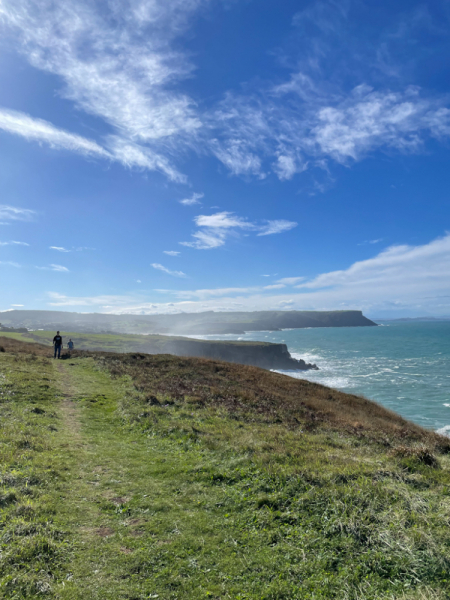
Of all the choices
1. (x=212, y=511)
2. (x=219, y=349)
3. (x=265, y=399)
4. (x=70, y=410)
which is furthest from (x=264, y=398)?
(x=219, y=349)

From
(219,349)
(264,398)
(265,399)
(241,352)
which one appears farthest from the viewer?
(219,349)

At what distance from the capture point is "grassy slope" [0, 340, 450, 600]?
5820mm

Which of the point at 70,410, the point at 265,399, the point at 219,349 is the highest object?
the point at 70,410

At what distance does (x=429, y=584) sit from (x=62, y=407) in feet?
59.3

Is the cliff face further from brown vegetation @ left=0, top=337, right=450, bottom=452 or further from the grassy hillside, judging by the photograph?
brown vegetation @ left=0, top=337, right=450, bottom=452

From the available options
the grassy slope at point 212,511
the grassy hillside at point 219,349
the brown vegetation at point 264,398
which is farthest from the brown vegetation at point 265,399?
the grassy hillside at point 219,349

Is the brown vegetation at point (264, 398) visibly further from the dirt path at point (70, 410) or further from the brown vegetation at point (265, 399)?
the dirt path at point (70, 410)

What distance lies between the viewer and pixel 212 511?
8.39 metres

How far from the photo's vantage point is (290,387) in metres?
28.6

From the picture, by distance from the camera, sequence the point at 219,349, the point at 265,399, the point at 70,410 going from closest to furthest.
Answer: the point at 70,410 → the point at 265,399 → the point at 219,349

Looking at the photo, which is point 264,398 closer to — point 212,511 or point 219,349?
point 212,511

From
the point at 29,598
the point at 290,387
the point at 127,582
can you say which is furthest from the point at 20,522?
the point at 290,387

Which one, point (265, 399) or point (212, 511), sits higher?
point (212, 511)

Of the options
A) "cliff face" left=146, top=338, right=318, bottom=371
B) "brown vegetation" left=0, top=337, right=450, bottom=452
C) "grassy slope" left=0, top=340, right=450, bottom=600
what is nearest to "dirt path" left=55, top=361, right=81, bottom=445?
"grassy slope" left=0, top=340, right=450, bottom=600
